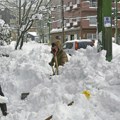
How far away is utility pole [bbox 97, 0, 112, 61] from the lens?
31.0ft

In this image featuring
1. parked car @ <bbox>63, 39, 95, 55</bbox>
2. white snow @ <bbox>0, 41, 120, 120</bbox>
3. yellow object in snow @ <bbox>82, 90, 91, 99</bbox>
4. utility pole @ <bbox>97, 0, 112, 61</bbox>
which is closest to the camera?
white snow @ <bbox>0, 41, 120, 120</bbox>

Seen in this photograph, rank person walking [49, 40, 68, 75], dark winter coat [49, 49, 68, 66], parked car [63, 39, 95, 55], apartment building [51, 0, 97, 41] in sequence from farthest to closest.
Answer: apartment building [51, 0, 97, 41], parked car [63, 39, 95, 55], dark winter coat [49, 49, 68, 66], person walking [49, 40, 68, 75]

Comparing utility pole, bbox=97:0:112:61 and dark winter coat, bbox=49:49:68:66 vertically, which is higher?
utility pole, bbox=97:0:112:61

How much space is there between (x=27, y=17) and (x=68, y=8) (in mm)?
33985

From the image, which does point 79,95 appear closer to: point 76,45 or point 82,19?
point 76,45

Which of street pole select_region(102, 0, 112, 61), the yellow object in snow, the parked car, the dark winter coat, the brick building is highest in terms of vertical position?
street pole select_region(102, 0, 112, 61)

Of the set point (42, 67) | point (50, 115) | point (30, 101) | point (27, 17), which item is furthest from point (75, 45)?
point (50, 115)

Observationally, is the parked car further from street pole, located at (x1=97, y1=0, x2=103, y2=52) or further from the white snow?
street pole, located at (x1=97, y1=0, x2=103, y2=52)

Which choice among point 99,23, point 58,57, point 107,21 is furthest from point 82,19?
point 107,21

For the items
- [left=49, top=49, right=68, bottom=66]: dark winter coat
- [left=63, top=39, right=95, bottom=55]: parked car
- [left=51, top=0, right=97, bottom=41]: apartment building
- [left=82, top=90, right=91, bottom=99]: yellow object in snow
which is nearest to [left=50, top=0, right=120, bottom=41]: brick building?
[left=51, top=0, right=97, bottom=41]: apartment building

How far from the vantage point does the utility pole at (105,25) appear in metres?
9.44

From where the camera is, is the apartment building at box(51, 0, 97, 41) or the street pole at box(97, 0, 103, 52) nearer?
the street pole at box(97, 0, 103, 52)

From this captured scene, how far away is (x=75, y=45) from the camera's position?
24.0m

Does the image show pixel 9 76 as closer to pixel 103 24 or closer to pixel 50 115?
pixel 103 24
